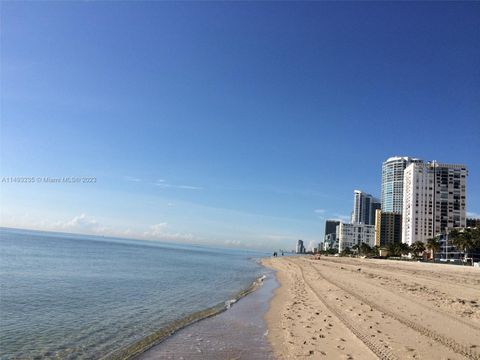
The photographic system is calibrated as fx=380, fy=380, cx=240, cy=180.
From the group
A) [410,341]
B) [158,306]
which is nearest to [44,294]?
[158,306]

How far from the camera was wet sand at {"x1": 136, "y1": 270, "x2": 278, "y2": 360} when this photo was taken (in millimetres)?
10789

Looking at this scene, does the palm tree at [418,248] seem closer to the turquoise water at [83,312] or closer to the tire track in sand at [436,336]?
the turquoise water at [83,312]

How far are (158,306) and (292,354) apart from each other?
11.7 metres

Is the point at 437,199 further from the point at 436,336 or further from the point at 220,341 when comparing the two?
the point at 220,341

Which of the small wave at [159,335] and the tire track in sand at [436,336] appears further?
the small wave at [159,335]

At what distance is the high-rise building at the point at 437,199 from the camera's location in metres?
158

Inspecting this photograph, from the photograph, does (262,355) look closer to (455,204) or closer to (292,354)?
(292,354)

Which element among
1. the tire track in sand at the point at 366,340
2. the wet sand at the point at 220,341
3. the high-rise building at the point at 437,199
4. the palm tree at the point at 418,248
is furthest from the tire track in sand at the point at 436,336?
the high-rise building at the point at 437,199

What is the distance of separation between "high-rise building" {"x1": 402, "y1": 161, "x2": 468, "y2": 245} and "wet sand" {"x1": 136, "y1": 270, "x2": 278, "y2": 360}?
159 meters

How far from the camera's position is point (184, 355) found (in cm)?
1092

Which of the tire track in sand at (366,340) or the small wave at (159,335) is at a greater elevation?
the tire track in sand at (366,340)

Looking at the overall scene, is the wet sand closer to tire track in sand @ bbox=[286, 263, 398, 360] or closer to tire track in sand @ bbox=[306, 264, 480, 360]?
tire track in sand @ bbox=[286, 263, 398, 360]

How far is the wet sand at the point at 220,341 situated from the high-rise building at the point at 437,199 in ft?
521

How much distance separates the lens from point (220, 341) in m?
12.3
